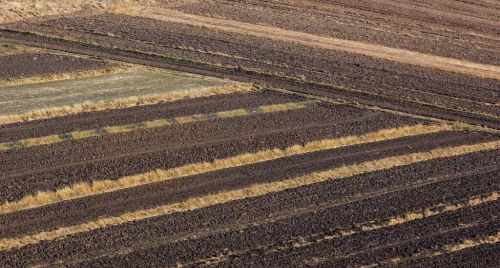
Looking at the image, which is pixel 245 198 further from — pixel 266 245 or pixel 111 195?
pixel 111 195

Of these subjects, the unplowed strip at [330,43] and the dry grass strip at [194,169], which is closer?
the dry grass strip at [194,169]

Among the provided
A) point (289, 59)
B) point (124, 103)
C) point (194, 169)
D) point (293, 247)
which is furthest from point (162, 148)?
point (289, 59)

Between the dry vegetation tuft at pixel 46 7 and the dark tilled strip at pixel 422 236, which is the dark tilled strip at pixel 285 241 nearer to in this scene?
the dark tilled strip at pixel 422 236

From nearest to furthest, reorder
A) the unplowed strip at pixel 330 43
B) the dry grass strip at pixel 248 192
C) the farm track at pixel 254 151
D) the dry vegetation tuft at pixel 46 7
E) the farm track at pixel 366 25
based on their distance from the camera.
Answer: the dry grass strip at pixel 248 192 < the farm track at pixel 254 151 < the dry vegetation tuft at pixel 46 7 < the unplowed strip at pixel 330 43 < the farm track at pixel 366 25

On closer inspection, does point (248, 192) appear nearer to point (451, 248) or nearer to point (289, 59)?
point (451, 248)

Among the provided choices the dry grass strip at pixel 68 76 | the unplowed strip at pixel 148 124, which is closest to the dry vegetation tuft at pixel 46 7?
the dry grass strip at pixel 68 76

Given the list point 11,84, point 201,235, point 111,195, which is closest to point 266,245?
point 201,235

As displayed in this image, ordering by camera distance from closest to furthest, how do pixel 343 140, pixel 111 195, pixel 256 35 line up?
1. pixel 111 195
2. pixel 343 140
3. pixel 256 35
